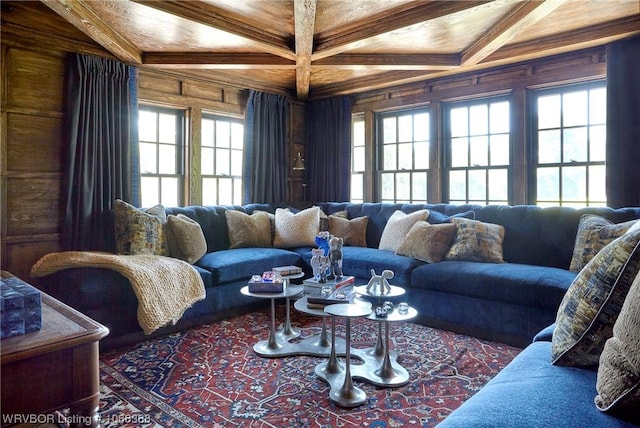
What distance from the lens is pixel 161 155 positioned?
14.9 feet

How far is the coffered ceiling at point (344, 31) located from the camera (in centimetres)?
308

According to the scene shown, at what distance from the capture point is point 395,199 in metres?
5.33

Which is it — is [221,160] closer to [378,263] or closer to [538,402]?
[378,263]

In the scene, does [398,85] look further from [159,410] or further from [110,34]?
[159,410]

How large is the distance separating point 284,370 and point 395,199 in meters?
3.34

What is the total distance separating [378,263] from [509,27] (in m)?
2.22

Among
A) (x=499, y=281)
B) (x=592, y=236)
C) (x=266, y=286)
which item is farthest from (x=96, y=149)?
(x=592, y=236)

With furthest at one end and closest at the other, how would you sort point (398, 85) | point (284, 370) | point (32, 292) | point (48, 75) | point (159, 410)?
point (398, 85), point (48, 75), point (284, 370), point (159, 410), point (32, 292)

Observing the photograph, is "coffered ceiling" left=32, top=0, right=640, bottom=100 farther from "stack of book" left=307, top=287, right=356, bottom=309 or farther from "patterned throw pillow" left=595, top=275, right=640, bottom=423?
"patterned throw pillow" left=595, top=275, right=640, bottom=423

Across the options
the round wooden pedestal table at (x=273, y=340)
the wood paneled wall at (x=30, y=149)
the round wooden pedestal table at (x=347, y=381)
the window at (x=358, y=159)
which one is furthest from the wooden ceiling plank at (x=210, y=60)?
the round wooden pedestal table at (x=347, y=381)

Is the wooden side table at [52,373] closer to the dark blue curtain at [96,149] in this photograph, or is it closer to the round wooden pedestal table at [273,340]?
the round wooden pedestal table at [273,340]

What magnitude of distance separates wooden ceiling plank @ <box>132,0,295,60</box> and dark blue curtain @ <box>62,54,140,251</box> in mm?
1245

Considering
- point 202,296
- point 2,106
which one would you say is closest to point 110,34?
point 2,106

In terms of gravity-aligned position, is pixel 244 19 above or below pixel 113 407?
above
